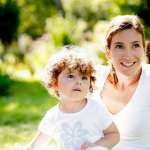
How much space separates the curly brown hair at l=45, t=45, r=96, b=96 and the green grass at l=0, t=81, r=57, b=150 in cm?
357

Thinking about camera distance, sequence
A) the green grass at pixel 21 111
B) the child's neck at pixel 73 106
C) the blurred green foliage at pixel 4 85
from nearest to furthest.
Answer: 1. the child's neck at pixel 73 106
2. the green grass at pixel 21 111
3. the blurred green foliage at pixel 4 85

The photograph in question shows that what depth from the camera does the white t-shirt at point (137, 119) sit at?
3.81 m

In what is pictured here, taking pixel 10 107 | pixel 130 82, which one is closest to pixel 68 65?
pixel 130 82

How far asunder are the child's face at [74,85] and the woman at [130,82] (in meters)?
0.41

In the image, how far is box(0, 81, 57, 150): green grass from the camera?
25.6 feet

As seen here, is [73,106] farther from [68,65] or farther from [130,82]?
[130,82]

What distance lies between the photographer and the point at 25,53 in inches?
822

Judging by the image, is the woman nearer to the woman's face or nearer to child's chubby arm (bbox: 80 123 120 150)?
the woman's face

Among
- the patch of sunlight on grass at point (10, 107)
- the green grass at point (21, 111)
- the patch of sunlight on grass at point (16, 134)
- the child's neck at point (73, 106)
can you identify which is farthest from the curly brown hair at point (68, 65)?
the patch of sunlight on grass at point (10, 107)

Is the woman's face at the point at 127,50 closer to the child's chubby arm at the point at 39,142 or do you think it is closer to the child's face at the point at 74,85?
the child's face at the point at 74,85

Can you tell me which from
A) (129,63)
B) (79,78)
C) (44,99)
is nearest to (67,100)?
(79,78)

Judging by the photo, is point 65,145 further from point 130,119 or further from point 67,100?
point 130,119

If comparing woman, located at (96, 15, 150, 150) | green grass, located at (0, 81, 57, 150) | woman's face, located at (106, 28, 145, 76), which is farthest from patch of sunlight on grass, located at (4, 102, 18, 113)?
woman's face, located at (106, 28, 145, 76)

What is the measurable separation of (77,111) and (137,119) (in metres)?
0.52
